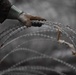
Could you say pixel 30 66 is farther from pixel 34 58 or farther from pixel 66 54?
pixel 66 54

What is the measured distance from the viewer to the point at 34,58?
13.0 feet

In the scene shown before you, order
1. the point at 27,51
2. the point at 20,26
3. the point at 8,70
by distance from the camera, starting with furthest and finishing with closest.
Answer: the point at 27,51 → the point at 8,70 → the point at 20,26

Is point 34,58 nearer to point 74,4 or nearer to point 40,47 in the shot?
point 40,47

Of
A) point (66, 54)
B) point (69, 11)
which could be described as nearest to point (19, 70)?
point (66, 54)

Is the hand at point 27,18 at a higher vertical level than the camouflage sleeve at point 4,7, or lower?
lower

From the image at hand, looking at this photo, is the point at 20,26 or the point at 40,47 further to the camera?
the point at 40,47

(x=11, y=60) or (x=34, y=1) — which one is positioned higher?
(x=34, y=1)

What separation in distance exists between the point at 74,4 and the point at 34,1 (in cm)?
35

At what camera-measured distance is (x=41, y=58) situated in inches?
158

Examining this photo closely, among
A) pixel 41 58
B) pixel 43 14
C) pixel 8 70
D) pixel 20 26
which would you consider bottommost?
pixel 20 26

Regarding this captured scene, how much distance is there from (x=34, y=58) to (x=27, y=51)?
152 millimetres

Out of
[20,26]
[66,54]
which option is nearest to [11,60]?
[66,54]

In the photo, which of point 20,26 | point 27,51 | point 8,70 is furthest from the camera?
point 27,51

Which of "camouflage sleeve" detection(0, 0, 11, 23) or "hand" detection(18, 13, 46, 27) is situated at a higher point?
"camouflage sleeve" detection(0, 0, 11, 23)
